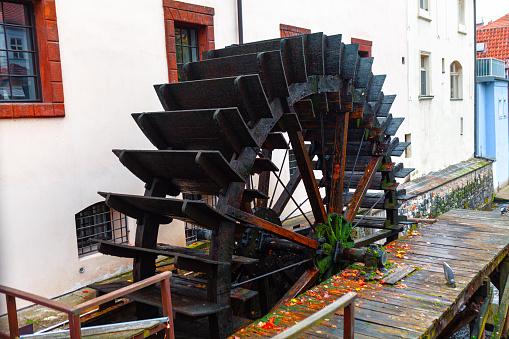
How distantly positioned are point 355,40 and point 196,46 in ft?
15.4

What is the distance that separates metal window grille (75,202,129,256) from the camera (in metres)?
5.98

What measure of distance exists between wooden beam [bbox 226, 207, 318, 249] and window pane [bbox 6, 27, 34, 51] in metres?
3.01

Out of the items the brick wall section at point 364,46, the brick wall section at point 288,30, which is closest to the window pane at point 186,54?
the brick wall section at point 288,30

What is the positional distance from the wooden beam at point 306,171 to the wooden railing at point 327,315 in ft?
7.20

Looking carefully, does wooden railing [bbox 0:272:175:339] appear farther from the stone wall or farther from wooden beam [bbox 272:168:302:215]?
the stone wall

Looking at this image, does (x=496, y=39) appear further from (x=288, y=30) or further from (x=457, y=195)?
(x=288, y=30)

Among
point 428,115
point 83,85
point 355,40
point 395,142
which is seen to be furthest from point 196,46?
point 428,115

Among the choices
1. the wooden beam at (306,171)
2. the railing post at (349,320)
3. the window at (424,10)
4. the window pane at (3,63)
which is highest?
the window at (424,10)

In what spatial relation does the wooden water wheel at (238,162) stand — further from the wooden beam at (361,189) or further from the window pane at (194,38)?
the window pane at (194,38)

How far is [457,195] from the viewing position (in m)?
15.5

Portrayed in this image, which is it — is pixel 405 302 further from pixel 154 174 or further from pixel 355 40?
pixel 355 40

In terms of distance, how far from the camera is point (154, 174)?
477cm

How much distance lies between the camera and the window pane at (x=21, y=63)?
207 inches

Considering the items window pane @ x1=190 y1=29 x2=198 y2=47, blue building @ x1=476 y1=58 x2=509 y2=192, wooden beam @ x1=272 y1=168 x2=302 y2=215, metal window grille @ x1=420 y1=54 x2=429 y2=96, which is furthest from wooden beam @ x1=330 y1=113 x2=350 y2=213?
blue building @ x1=476 y1=58 x2=509 y2=192
